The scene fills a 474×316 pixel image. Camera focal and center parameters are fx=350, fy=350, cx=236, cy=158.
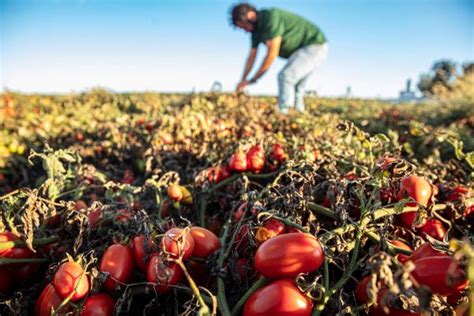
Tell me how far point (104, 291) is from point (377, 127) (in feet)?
11.1

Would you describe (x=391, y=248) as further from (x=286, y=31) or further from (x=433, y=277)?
(x=286, y=31)

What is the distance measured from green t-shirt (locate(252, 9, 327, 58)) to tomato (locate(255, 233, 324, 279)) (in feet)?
12.2

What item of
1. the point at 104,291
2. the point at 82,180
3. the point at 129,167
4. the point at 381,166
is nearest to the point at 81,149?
the point at 129,167

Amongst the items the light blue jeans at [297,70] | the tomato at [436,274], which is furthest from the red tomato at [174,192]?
the light blue jeans at [297,70]

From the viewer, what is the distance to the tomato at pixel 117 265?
940mm

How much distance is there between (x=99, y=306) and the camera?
891mm

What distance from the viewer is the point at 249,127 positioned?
233cm

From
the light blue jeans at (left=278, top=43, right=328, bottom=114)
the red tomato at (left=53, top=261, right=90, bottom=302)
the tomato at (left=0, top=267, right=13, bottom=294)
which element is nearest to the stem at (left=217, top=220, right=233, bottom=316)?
the red tomato at (left=53, top=261, right=90, bottom=302)

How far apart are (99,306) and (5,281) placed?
0.41m

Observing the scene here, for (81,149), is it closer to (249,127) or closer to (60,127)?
(60,127)

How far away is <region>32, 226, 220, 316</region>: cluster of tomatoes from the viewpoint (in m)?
0.87

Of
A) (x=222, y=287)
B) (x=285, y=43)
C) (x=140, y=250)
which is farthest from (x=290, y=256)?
(x=285, y=43)

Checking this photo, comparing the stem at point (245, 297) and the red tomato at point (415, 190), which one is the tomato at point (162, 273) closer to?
the stem at point (245, 297)

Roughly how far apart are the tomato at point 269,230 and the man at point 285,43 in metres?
3.22
